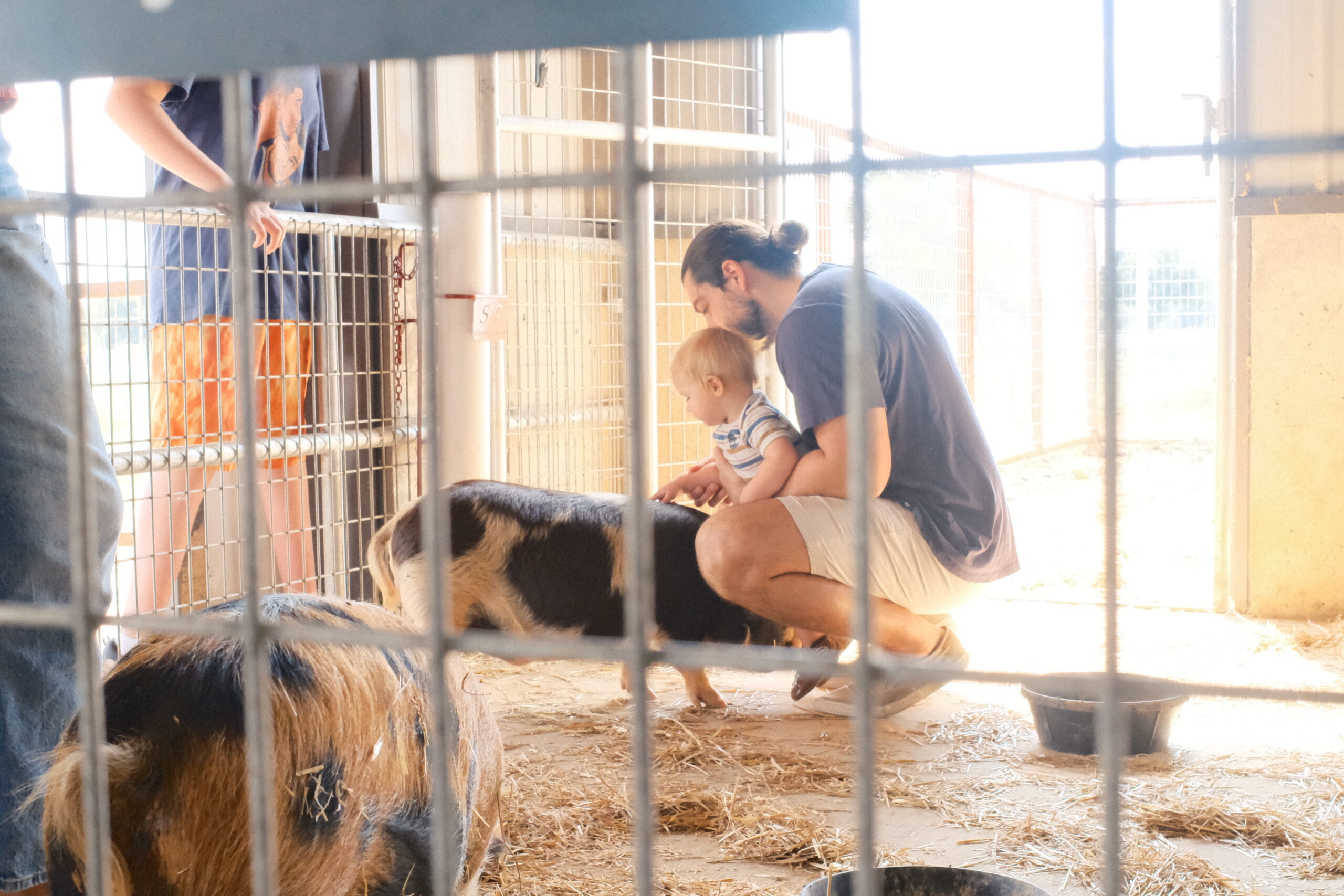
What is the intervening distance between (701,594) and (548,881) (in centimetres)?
124

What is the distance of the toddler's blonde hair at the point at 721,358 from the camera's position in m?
3.21

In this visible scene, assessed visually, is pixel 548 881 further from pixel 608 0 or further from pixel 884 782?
pixel 608 0

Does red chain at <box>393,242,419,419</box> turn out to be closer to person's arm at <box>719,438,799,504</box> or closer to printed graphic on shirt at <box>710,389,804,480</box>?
printed graphic on shirt at <box>710,389,804,480</box>

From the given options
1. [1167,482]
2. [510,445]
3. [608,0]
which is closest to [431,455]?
[608,0]

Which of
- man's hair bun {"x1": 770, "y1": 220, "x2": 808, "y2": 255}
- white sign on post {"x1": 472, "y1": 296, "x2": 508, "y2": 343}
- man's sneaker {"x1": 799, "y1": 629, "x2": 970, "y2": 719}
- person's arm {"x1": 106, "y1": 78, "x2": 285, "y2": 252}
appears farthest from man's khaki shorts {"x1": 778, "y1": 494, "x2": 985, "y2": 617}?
person's arm {"x1": 106, "y1": 78, "x2": 285, "y2": 252}

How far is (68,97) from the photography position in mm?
1001

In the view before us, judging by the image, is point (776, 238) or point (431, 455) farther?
point (776, 238)

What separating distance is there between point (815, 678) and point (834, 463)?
0.64 meters

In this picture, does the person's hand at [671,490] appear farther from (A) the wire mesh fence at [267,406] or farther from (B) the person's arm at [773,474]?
(A) the wire mesh fence at [267,406]

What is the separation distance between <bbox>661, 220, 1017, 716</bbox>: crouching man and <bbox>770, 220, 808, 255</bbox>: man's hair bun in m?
0.14

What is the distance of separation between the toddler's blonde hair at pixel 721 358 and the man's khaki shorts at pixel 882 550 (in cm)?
43

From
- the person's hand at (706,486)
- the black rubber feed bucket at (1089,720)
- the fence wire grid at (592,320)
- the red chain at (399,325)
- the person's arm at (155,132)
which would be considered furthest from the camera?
the red chain at (399,325)

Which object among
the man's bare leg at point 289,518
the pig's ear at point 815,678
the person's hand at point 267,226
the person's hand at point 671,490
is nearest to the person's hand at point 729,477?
the person's hand at point 671,490

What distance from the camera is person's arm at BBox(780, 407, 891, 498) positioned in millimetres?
2658
